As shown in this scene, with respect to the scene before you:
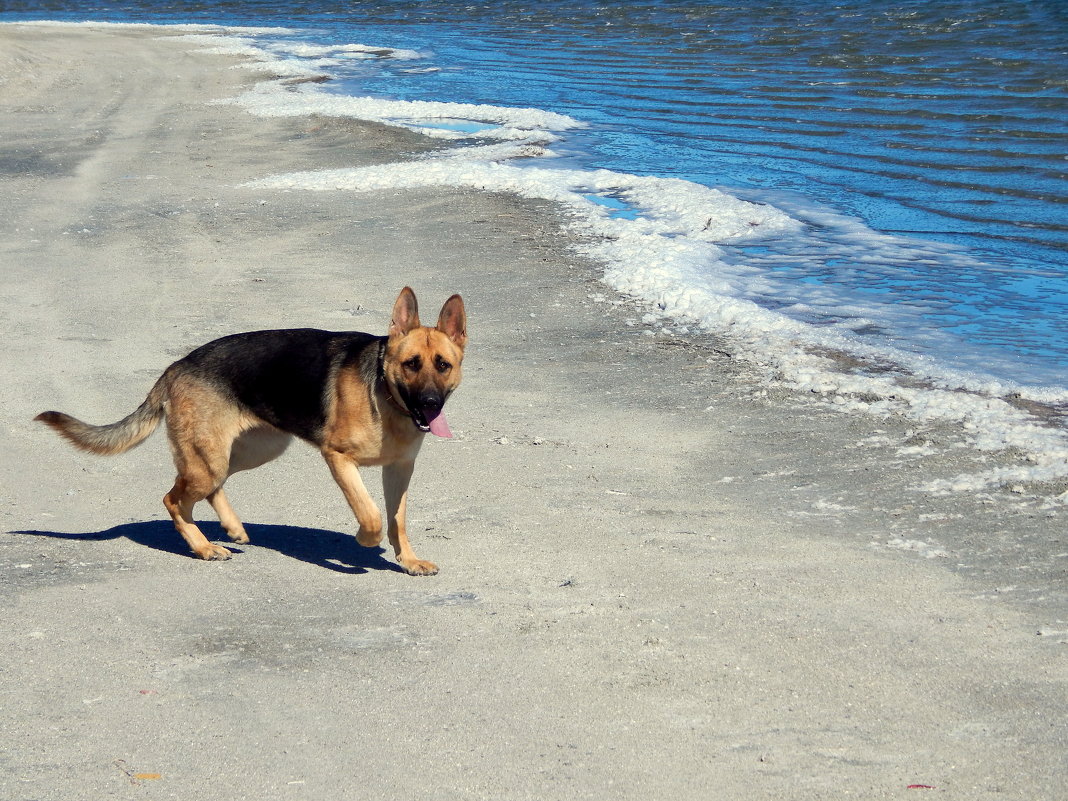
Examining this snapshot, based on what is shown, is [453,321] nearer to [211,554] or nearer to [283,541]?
[283,541]

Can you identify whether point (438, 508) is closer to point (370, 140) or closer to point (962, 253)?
point (962, 253)

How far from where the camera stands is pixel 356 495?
217 inches

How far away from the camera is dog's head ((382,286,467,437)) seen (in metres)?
5.34

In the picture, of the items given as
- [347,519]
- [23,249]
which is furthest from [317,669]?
[23,249]

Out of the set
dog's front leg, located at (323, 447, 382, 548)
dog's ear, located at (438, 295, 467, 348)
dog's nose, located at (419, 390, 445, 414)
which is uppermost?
dog's ear, located at (438, 295, 467, 348)

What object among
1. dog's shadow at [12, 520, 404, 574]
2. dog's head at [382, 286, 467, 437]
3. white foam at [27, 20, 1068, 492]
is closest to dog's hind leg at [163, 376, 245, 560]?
dog's shadow at [12, 520, 404, 574]

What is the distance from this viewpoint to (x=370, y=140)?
18.4m

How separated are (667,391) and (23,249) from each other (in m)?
6.89

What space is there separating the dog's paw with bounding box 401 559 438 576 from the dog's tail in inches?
54.3

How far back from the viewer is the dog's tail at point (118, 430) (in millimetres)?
5887

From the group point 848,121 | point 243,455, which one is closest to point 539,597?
point 243,455

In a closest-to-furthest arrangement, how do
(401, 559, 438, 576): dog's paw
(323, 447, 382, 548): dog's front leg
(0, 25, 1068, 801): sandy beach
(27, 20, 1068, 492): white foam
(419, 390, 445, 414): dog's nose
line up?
(0, 25, 1068, 801): sandy beach
(419, 390, 445, 414): dog's nose
(323, 447, 382, 548): dog's front leg
(401, 559, 438, 576): dog's paw
(27, 20, 1068, 492): white foam

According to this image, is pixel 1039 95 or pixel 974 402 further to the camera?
pixel 1039 95

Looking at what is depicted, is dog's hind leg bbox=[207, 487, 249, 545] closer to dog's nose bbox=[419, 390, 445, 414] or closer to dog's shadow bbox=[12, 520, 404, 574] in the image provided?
dog's shadow bbox=[12, 520, 404, 574]
